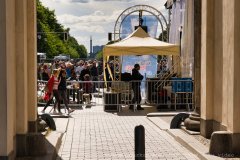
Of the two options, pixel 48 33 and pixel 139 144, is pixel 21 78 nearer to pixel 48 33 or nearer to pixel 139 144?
pixel 139 144

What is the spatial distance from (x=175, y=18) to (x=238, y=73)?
20411 mm

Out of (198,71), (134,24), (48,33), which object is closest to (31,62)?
(198,71)

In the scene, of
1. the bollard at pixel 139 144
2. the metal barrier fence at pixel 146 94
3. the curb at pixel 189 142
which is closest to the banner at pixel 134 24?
the metal barrier fence at pixel 146 94

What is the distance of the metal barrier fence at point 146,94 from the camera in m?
22.1

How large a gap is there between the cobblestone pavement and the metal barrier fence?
1992mm

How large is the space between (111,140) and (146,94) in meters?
9.70

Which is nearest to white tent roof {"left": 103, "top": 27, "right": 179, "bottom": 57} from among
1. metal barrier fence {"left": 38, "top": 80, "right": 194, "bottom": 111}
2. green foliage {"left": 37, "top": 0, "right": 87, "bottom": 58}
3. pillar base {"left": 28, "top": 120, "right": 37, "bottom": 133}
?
metal barrier fence {"left": 38, "top": 80, "right": 194, "bottom": 111}

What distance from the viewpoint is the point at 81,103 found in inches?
938

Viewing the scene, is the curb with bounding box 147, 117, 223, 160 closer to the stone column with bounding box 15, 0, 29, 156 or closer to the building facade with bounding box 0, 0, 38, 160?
the building facade with bounding box 0, 0, 38, 160

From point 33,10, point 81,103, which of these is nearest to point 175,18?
point 81,103

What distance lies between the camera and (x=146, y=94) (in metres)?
23.6

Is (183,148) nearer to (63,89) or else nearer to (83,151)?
(83,151)

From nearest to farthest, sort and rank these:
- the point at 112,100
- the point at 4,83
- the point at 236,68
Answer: the point at 4,83 < the point at 236,68 < the point at 112,100

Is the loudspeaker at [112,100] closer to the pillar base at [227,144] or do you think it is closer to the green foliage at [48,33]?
the pillar base at [227,144]
